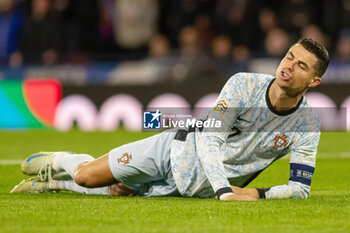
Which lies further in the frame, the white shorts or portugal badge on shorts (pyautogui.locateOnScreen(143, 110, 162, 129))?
portugal badge on shorts (pyautogui.locateOnScreen(143, 110, 162, 129))

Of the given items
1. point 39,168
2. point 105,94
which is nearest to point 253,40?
point 105,94

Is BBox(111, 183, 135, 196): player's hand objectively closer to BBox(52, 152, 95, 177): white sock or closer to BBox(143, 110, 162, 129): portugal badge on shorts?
BBox(52, 152, 95, 177): white sock

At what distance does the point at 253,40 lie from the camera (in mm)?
15016

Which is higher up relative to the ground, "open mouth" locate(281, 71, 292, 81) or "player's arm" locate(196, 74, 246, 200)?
"open mouth" locate(281, 71, 292, 81)

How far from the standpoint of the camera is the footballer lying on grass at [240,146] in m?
5.26

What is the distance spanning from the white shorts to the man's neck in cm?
77

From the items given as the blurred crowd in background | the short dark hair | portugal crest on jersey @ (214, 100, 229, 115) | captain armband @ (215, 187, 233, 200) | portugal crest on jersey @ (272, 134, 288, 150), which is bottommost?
the blurred crowd in background

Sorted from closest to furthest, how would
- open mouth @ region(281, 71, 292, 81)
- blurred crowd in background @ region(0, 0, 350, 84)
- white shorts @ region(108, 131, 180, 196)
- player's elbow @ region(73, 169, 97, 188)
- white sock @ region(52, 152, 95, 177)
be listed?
open mouth @ region(281, 71, 292, 81)
white shorts @ region(108, 131, 180, 196)
player's elbow @ region(73, 169, 97, 188)
white sock @ region(52, 152, 95, 177)
blurred crowd in background @ region(0, 0, 350, 84)

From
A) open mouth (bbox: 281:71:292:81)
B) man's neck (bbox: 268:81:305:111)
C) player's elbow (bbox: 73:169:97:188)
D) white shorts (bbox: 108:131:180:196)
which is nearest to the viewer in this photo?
open mouth (bbox: 281:71:292:81)

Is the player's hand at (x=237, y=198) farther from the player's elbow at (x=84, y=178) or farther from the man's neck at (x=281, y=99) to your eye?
the player's elbow at (x=84, y=178)

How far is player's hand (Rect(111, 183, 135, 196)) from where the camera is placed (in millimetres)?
5961

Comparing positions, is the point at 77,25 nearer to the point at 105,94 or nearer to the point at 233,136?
the point at 105,94

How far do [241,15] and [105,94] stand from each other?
3.04 meters

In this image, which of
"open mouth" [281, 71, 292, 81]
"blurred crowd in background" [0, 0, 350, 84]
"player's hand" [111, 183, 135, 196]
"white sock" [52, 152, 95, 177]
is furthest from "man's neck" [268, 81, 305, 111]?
"blurred crowd in background" [0, 0, 350, 84]
